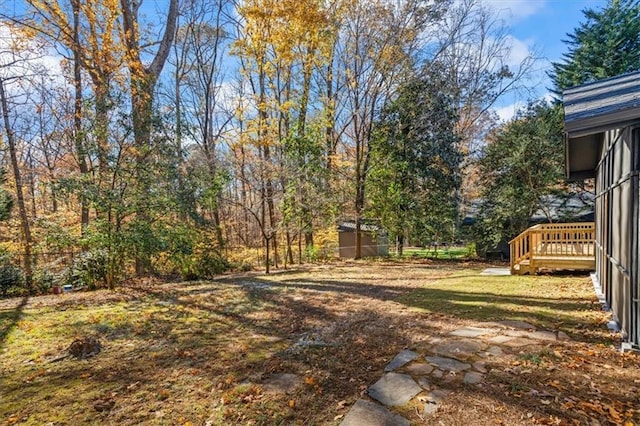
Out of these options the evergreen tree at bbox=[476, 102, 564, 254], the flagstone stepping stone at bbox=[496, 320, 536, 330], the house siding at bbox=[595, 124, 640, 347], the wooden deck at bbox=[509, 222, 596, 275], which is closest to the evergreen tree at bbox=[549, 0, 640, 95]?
the evergreen tree at bbox=[476, 102, 564, 254]

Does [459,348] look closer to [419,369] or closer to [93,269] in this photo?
[419,369]

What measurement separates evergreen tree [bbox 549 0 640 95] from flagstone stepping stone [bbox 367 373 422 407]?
17167mm

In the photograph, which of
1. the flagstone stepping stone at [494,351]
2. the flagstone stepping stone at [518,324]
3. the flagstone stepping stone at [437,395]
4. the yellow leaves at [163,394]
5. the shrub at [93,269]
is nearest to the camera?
the flagstone stepping stone at [437,395]

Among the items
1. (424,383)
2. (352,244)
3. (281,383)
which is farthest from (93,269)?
(352,244)

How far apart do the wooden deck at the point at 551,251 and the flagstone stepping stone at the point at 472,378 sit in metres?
6.41

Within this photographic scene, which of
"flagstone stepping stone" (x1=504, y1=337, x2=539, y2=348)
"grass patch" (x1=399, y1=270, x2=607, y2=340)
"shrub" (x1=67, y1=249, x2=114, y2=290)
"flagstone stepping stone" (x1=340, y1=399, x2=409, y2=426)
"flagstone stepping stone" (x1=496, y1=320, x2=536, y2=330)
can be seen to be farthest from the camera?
"shrub" (x1=67, y1=249, x2=114, y2=290)

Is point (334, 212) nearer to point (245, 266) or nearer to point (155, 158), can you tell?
point (245, 266)

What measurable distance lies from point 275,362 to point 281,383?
1.58 feet

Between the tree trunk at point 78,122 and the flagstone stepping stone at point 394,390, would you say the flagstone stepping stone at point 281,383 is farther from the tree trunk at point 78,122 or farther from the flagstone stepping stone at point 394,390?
the tree trunk at point 78,122

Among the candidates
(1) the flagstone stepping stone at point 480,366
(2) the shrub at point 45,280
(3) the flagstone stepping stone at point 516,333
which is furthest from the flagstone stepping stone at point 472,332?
(2) the shrub at point 45,280

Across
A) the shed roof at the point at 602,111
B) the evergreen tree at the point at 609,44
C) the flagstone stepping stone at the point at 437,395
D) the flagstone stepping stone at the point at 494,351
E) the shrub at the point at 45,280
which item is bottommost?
the shrub at the point at 45,280

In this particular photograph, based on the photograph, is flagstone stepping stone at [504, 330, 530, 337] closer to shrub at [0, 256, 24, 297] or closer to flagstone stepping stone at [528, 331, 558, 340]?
flagstone stepping stone at [528, 331, 558, 340]

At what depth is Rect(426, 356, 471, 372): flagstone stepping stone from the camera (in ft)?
9.81

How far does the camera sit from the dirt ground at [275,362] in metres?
2.39
